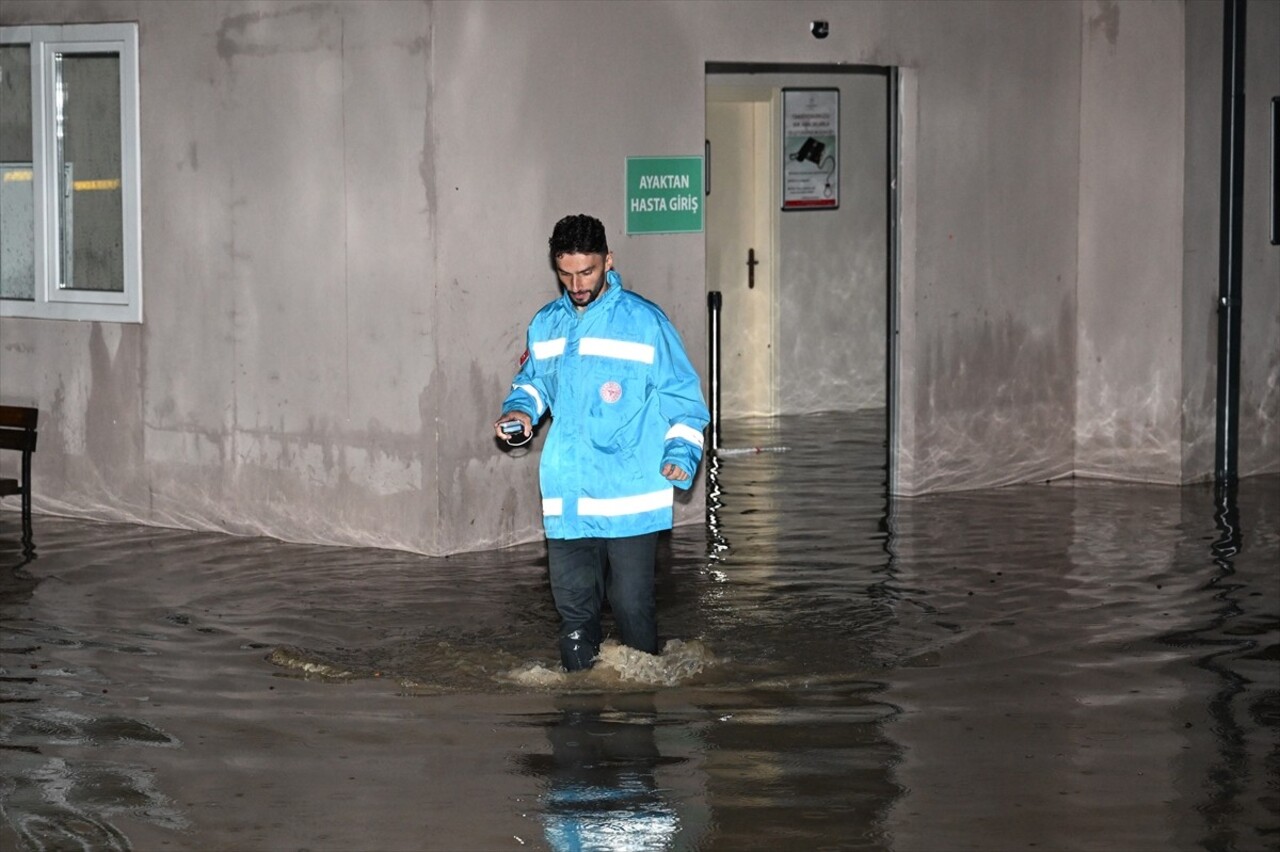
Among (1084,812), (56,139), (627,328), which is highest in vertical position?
Answer: (56,139)

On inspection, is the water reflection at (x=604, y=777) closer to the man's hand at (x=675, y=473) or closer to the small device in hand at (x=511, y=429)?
the man's hand at (x=675, y=473)

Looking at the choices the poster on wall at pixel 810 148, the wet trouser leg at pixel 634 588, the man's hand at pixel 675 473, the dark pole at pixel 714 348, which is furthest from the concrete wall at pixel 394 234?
the poster on wall at pixel 810 148

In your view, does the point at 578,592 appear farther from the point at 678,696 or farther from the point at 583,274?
the point at 583,274

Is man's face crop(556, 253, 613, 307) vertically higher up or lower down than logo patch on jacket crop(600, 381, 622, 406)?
higher up

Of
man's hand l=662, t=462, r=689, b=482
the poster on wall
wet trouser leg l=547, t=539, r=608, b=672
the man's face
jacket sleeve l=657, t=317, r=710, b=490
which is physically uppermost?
the poster on wall

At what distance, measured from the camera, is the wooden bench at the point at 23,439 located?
37.0ft

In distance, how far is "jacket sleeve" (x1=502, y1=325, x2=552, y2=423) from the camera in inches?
285

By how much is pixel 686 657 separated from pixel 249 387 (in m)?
4.13

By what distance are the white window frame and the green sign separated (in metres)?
2.80

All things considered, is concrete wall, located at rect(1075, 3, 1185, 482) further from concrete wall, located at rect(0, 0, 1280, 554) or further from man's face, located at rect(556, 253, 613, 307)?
man's face, located at rect(556, 253, 613, 307)

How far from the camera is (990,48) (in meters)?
12.9

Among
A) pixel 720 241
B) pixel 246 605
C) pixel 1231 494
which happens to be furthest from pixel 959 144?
Result: pixel 246 605

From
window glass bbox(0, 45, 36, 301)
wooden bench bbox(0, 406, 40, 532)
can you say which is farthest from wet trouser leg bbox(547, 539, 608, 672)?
window glass bbox(0, 45, 36, 301)

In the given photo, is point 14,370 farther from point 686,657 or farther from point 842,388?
point 842,388
